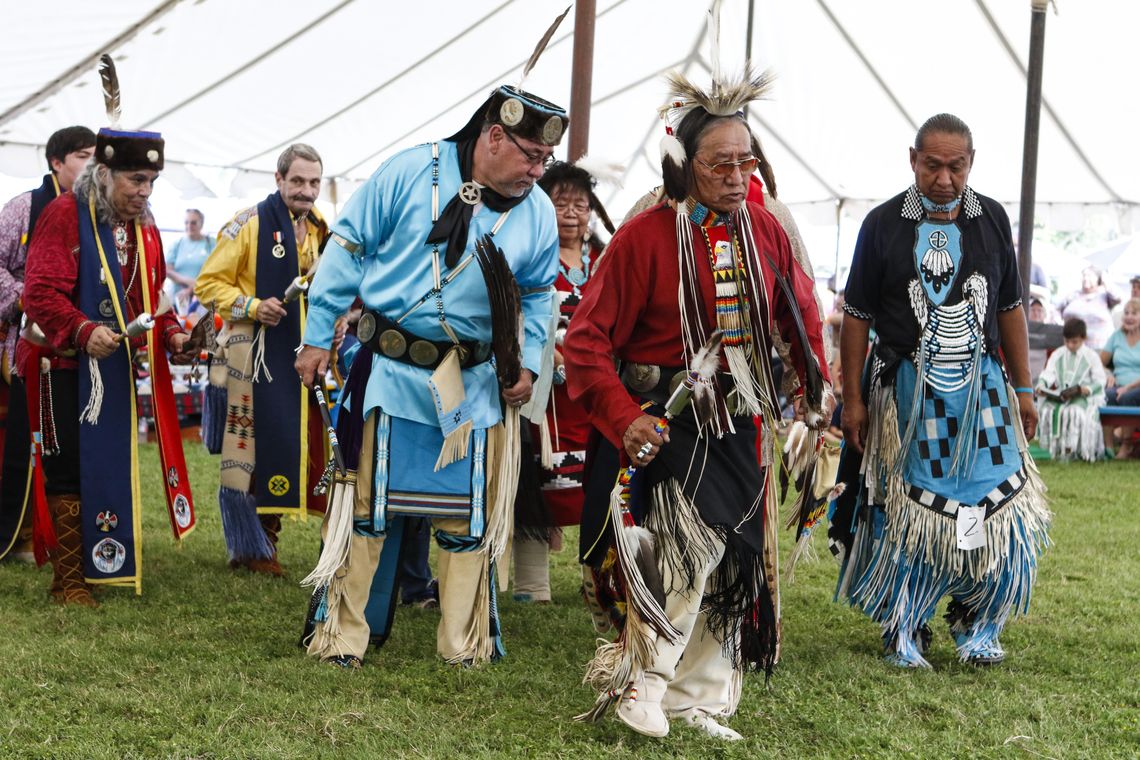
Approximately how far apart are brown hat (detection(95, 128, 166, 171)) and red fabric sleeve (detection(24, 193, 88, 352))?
0.25 m

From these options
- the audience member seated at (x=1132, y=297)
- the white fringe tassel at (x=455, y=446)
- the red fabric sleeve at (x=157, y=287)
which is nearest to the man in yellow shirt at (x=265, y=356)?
the red fabric sleeve at (x=157, y=287)

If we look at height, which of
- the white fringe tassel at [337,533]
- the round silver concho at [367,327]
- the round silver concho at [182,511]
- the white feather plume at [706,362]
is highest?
the round silver concho at [367,327]

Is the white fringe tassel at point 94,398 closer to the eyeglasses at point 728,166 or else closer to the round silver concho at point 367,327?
the round silver concho at point 367,327

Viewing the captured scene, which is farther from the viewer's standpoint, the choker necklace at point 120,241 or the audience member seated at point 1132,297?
the audience member seated at point 1132,297

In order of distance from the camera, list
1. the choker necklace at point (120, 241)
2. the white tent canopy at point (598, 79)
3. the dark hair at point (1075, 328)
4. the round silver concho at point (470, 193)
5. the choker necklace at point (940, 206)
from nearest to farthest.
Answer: the round silver concho at point (470, 193) → the choker necklace at point (940, 206) → the choker necklace at point (120, 241) → the white tent canopy at point (598, 79) → the dark hair at point (1075, 328)

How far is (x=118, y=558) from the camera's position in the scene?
4969 millimetres

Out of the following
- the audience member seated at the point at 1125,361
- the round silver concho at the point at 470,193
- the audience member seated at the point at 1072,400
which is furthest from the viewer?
the audience member seated at the point at 1125,361

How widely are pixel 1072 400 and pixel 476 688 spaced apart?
832cm

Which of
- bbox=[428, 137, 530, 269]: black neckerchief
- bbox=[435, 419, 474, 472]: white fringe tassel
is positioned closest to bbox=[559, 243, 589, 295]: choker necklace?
bbox=[428, 137, 530, 269]: black neckerchief

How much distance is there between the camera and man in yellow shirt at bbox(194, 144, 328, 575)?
5449 millimetres

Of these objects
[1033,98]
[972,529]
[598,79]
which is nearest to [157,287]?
[972,529]

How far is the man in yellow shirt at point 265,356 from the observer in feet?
17.9

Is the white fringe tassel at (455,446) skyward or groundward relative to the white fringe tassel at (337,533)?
skyward

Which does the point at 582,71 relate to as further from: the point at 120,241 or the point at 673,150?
the point at 673,150
